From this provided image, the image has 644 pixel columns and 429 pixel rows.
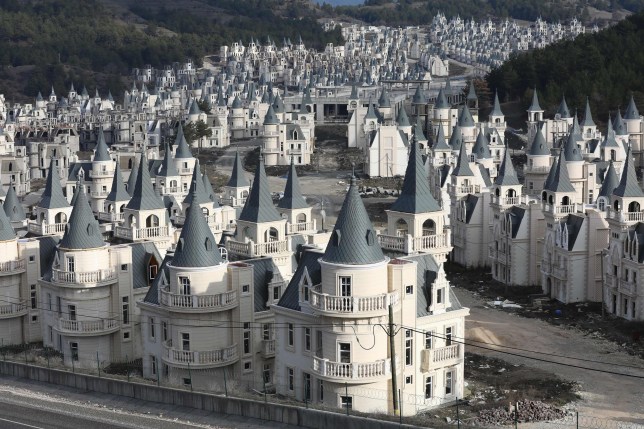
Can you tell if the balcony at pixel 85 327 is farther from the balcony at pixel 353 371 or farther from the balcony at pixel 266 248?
the balcony at pixel 353 371

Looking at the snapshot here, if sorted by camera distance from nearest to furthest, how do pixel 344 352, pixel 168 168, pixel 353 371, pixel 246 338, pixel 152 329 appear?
pixel 353 371 → pixel 344 352 → pixel 246 338 → pixel 152 329 → pixel 168 168

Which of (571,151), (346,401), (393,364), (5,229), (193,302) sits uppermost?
(571,151)

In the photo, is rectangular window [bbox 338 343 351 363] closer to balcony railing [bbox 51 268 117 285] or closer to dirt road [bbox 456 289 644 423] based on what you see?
dirt road [bbox 456 289 644 423]

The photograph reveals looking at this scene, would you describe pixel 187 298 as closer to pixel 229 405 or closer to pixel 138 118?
pixel 229 405

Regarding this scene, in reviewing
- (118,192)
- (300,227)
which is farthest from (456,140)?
(300,227)

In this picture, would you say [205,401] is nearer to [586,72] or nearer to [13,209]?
[13,209]

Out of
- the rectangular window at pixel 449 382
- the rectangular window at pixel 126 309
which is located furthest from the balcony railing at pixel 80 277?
the rectangular window at pixel 449 382

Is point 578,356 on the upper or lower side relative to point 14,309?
lower
